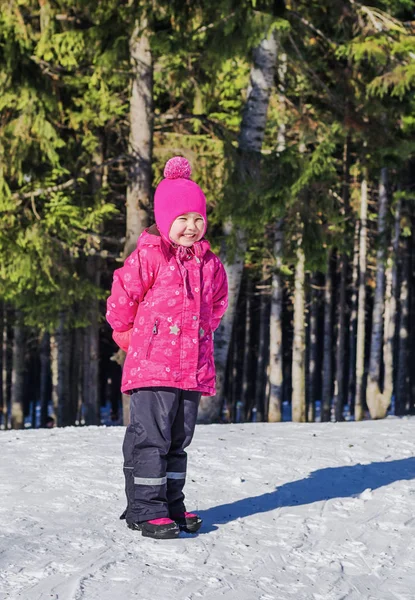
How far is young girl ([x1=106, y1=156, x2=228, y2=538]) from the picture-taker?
14.8 ft

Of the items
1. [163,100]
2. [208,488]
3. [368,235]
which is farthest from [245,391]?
[208,488]

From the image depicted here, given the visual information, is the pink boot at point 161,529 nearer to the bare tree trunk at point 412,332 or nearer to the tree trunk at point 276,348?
the tree trunk at point 276,348

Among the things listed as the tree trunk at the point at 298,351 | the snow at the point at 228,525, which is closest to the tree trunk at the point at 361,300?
the tree trunk at the point at 298,351

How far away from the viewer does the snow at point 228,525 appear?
147 inches

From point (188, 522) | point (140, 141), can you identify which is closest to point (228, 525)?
point (188, 522)

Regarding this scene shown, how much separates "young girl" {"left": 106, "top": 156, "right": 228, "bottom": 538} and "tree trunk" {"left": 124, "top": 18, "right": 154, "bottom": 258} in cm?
718

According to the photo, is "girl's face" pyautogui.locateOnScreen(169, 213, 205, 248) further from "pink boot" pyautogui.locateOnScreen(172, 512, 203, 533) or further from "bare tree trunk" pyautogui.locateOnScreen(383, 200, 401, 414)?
"bare tree trunk" pyautogui.locateOnScreen(383, 200, 401, 414)

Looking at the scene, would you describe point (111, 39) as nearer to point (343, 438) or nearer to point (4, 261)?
point (4, 261)

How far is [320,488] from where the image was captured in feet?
19.5

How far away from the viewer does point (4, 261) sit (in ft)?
42.1

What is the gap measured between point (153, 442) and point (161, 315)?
2.23 ft

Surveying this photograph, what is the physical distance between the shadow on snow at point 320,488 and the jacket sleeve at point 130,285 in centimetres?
131

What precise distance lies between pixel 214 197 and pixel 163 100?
3506 mm

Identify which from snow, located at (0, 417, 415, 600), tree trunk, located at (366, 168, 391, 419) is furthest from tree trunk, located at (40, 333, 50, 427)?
snow, located at (0, 417, 415, 600)
